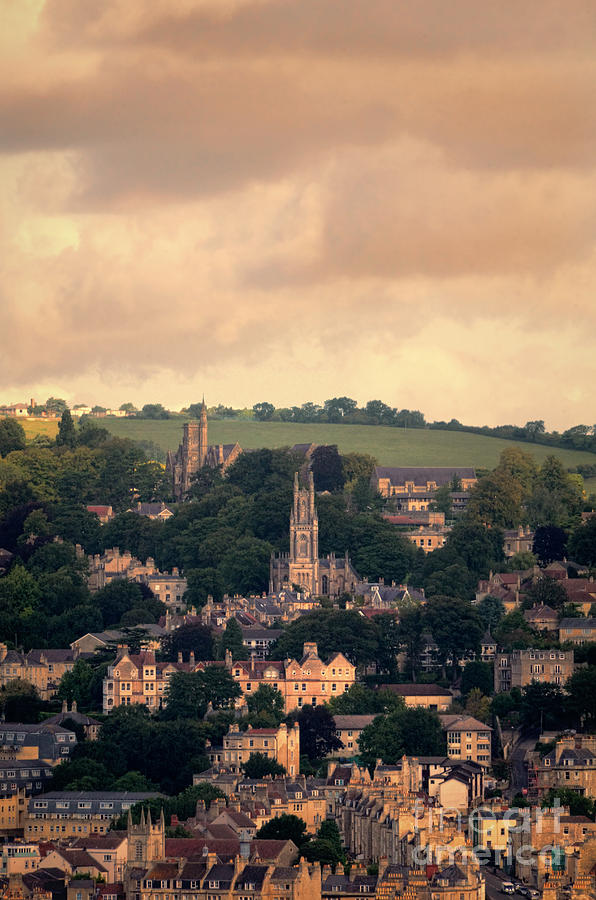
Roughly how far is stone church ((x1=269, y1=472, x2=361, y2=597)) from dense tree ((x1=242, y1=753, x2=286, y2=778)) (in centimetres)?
2970

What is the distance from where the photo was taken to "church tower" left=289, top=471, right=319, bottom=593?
149000mm

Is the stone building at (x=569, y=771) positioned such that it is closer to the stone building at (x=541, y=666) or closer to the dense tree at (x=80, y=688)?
the stone building at (x=541, y=666)

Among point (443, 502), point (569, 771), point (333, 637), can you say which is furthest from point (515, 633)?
point (443, 502)

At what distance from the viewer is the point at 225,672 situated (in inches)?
5010

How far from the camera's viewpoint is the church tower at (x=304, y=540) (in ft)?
489

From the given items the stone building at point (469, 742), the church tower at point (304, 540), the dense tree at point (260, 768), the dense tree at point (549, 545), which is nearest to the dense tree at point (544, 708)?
the stone building at point (469, 742)

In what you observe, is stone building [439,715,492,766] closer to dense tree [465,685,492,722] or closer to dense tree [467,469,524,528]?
dense tree [465,685,492,722]

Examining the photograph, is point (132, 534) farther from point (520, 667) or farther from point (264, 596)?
point (520, 667)

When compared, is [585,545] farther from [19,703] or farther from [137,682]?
[19,703]

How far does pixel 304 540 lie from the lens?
150375 mm

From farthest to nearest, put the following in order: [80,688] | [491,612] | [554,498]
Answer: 1. [554,498]
2. [491,612]
3. [80,688]

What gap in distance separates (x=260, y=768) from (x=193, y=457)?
6930 cm

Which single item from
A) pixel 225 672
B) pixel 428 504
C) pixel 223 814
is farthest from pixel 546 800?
pixel 428 504

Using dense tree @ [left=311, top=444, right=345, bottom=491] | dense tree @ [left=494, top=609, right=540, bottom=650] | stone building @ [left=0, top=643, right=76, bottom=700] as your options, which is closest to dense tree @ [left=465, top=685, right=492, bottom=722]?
dense tree @ [left=494, top=609, right=540, bottom=650]
